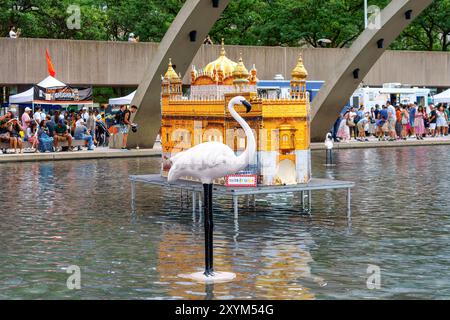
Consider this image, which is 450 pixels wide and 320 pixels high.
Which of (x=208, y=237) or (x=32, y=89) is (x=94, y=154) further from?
(x=208, y=237)

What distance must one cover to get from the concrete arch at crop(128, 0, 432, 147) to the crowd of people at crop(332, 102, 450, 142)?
372 centimetres

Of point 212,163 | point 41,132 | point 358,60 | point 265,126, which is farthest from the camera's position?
point 358,60

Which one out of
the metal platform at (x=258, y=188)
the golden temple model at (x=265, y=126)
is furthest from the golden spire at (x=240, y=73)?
the metal platform at (x=258, y=188)

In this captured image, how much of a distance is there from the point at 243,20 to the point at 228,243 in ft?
166

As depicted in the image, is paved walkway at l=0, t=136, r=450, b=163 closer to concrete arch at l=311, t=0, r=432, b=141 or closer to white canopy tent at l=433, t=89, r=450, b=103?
concrete arch at l=311, t=0, r=432, b=141

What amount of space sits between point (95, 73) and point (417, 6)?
61.7 ft

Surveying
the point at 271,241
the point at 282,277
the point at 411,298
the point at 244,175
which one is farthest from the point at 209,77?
the point at 411,298

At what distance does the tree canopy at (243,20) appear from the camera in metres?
60.5

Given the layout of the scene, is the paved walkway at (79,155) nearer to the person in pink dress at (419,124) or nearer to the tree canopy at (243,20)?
the person in pink dress at (419,124)

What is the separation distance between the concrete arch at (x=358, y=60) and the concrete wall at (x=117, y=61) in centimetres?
362

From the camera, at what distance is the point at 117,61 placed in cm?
4900

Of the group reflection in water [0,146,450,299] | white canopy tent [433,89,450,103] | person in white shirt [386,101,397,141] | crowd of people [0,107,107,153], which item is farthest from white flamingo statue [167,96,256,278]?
white canopy tent [433,89,450,103]

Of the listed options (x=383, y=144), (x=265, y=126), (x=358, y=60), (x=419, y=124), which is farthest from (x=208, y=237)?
(x=419, y=124)

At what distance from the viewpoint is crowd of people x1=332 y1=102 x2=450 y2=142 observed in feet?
142
